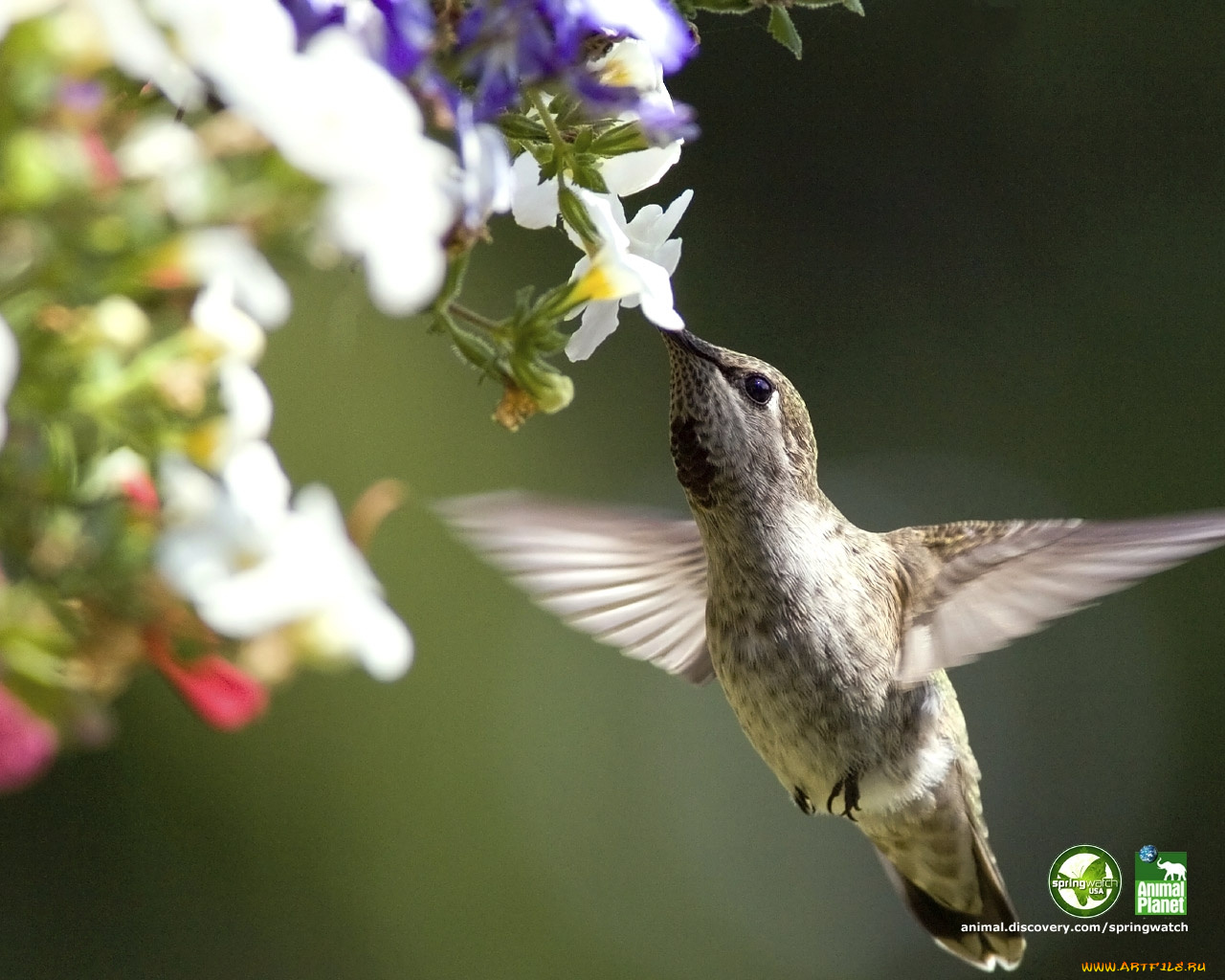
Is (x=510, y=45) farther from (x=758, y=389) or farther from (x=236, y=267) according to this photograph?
(x=758, y=389)

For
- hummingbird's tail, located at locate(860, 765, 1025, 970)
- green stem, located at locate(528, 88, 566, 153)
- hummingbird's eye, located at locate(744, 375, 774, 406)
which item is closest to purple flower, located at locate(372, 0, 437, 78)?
green stem, located at locate(528, 88, 566, 153)

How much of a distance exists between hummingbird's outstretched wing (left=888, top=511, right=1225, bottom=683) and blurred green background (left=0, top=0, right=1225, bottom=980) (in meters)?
2.09

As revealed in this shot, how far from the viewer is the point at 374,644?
59 centimetres

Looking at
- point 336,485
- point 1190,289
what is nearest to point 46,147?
point 336,485

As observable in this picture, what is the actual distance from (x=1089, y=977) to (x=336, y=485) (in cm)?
238

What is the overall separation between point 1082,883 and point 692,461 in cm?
172

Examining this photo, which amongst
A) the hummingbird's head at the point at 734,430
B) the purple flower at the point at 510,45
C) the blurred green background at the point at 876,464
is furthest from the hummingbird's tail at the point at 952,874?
the blurred green background at the point at 876,464

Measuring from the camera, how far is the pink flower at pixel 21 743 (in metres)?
0.55

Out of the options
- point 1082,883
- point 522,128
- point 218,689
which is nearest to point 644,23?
point 522,128

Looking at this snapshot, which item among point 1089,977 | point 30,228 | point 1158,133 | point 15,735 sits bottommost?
point 1089,977

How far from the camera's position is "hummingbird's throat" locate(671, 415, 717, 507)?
56.7 inches

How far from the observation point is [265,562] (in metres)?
0.57

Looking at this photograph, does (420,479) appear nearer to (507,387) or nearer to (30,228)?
(507,387)

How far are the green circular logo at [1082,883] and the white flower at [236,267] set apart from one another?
239 cm
